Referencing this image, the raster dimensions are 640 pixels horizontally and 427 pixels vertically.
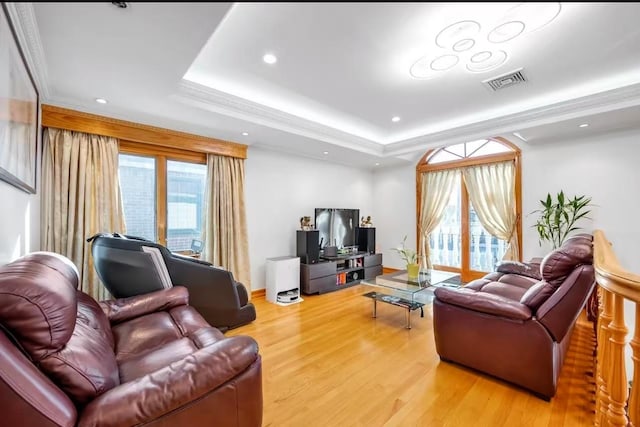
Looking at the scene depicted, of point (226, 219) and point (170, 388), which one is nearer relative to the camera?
point (170, 388)

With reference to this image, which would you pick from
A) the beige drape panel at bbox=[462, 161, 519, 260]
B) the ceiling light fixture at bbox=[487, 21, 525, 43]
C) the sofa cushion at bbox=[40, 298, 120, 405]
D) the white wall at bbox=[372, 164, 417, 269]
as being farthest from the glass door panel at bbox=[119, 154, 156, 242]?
the beige drape panel at bbox=[462, 161, 519, 260]

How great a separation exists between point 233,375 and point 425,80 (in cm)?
283

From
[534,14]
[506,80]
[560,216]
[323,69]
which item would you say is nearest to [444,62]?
[534,14]

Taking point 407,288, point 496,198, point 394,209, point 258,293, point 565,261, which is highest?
point 496,198

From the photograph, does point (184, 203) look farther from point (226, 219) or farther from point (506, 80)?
point (506, 80)

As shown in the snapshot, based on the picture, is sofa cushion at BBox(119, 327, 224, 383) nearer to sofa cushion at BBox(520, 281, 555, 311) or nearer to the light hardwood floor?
the light hardwood floor

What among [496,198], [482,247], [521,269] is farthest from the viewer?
[482,247]

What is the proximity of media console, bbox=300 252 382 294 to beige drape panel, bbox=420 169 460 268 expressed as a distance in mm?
862

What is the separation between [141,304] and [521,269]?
395 centimetres

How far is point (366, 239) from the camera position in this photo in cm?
544

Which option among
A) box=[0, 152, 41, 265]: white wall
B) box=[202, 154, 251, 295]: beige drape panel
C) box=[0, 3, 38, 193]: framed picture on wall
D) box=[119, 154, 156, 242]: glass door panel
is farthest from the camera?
box=[202, 154, 251, 295]: beige drape panel

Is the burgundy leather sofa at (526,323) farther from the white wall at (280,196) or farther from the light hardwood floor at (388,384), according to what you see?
the white wall at (280,196)

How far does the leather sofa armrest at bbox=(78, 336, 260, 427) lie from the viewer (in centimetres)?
100

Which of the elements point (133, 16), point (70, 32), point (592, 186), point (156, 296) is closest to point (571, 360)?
point (592, 186)
